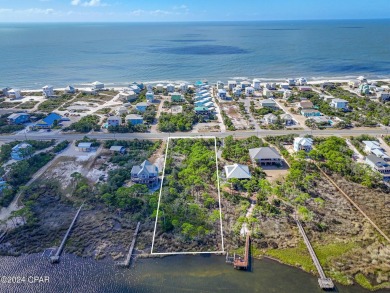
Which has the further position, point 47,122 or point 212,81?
point 212,81

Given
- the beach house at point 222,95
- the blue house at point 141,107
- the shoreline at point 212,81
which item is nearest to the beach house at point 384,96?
the shoreline at point 212,81

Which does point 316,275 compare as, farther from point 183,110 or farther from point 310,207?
point 183,110

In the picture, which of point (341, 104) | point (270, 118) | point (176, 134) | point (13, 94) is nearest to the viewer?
point (176, 134)

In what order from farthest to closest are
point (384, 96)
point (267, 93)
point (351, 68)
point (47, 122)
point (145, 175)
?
point (351, 68), point (267, 93), point (384, 96), point (47, 122), point (145, 175)

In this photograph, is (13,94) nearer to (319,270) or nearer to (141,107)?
(141,107)

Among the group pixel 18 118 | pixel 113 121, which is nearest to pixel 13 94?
pixel 18 118

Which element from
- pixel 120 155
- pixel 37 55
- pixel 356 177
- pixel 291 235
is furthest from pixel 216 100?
pixel 37 55

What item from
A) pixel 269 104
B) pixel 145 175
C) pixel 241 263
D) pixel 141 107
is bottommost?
pixel 241 263

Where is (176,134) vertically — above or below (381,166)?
below
